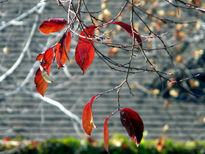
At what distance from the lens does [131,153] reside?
5.14 m

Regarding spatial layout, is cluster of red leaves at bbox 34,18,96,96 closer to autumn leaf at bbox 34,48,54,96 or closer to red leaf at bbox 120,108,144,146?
autumn leaf at bbox 34,48,54,96

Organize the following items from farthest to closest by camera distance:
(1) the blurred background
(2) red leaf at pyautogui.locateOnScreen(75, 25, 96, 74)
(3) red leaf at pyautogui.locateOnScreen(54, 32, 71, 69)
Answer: (1) the blurred background → (2) red leaf at pyautogui.locateOnScreen(75, 25, 96, 74) → (3) red leaf at pyautogui.locateOnScreen(54, 32, 71, 69)

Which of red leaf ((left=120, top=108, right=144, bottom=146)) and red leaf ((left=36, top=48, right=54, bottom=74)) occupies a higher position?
red leaf ((left=36, top=48, right=54, bottom=74))

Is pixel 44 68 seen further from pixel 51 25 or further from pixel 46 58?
pixel 51 25

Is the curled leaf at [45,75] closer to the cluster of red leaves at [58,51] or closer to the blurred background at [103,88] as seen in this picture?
the cluster of red leaves at [58,51]

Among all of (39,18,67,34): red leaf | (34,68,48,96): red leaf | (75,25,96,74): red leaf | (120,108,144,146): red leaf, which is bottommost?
(120,108,144,146): red leaf

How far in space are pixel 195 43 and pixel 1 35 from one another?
3491 mm

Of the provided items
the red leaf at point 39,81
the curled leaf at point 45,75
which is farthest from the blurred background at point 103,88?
the curled leaf at point 45,75

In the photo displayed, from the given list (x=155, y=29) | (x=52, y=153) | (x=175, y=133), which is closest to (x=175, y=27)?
(x=155, y=29)

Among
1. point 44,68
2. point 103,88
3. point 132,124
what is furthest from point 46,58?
point 103,88

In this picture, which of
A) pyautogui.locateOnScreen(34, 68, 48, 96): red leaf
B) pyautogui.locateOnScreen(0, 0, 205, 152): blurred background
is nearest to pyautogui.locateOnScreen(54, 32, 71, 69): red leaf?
pyautogui.locateOnScreen(34, 68, 48, 96): red leaf

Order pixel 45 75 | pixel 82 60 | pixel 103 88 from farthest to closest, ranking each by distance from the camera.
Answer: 1. pixel 103 88
2. pixel 82 60
3. pixel 45 75

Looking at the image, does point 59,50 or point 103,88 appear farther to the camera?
point 103,88

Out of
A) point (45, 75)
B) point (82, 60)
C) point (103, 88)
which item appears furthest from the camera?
point (103, 88)
